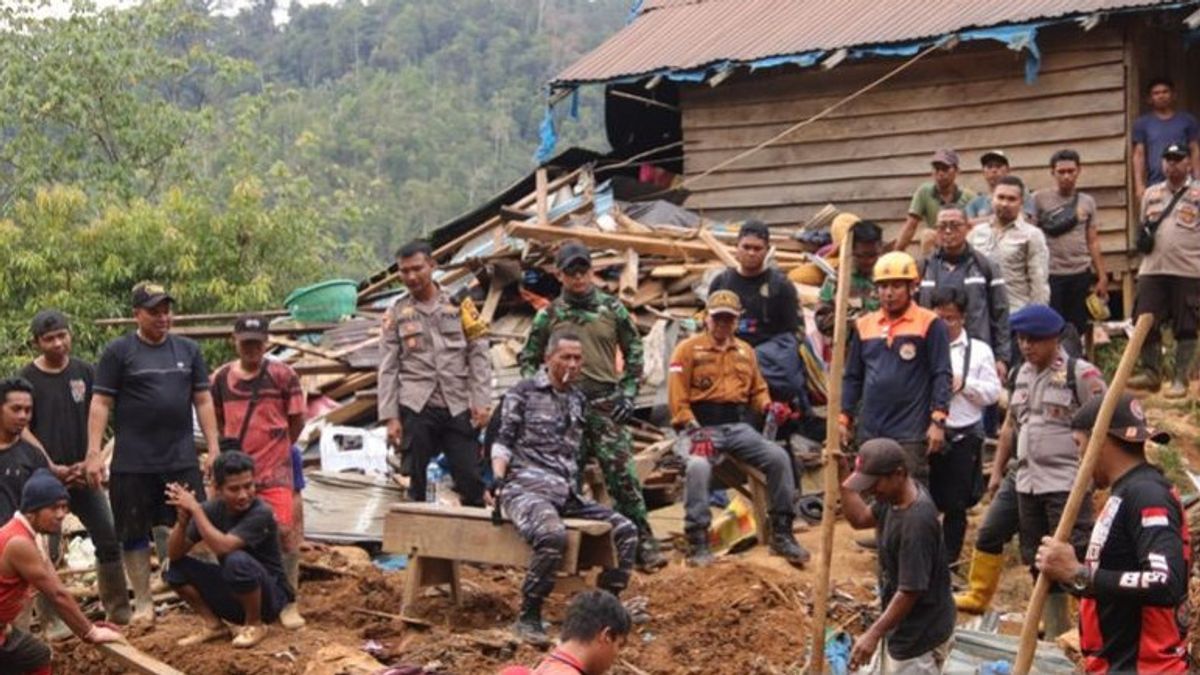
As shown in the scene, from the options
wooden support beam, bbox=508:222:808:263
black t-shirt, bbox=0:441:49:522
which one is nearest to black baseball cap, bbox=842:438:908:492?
black t-shirt, bbox=0:441:49:522

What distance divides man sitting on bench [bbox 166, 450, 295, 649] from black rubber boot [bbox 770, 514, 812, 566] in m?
3.05

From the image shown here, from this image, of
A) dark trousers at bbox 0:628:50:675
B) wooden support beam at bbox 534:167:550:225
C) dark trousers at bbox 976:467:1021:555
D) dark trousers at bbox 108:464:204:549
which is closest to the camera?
dark trousers at bbox 0:628:50:675

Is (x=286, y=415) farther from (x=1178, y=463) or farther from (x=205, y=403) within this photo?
(x=1178, y=463)

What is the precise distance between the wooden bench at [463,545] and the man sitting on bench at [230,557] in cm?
73

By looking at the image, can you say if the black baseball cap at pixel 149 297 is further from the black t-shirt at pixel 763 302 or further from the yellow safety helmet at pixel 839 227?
the yellow safety helmet at pixel 839 227

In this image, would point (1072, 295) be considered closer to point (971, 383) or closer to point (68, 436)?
point (971, 383)

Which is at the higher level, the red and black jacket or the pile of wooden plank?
the pile of wooden plank

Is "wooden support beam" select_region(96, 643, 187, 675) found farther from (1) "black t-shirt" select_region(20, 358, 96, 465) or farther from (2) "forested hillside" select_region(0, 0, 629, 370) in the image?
(2) "forested hillside" select_region(0, 0, 629, 370)

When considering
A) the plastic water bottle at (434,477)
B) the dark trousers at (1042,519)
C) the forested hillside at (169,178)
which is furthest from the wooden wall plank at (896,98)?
the dark trousers at (1042,519)

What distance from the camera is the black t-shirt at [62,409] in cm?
982

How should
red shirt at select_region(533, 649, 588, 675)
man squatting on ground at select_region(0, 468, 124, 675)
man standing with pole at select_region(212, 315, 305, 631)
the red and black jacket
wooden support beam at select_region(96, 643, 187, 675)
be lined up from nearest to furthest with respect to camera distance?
red shirt at select_region(533, 649, 588, 675), the red and black jacket, man squatting on ground at select_region(0, 468, 124, 675), wooden support beam at select_region(96, 643, 187, 675), man standing with pole at select_region(212, 315, 305, 631)

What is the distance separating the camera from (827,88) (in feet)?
54.1

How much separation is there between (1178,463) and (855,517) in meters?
5.42

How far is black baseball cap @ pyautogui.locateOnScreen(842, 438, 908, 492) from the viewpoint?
259 inches
